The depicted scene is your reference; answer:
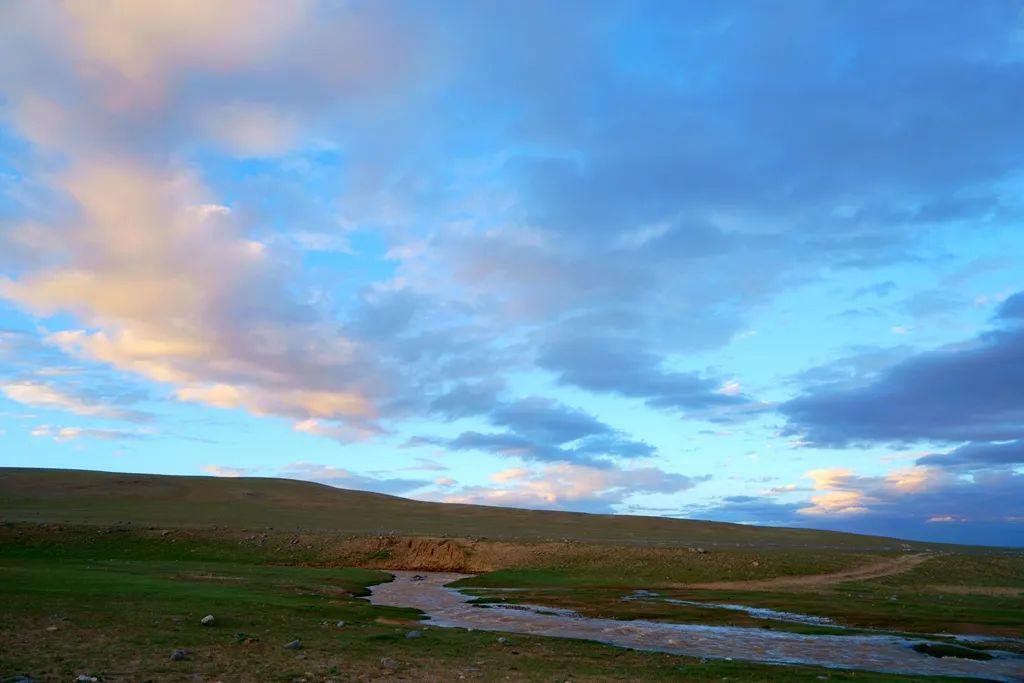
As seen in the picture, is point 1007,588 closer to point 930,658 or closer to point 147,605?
point 930,658

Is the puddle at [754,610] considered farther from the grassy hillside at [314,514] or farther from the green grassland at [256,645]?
the grassy hillside at [314,514]

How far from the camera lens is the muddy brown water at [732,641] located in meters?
21.4

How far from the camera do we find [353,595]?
37.4m

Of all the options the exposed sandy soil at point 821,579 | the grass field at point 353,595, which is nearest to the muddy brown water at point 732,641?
the grass field at point 353,595

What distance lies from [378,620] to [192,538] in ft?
122

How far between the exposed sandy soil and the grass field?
592 millimetres

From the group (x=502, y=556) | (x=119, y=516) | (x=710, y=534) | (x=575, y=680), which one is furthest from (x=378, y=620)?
(x=710, y=534)

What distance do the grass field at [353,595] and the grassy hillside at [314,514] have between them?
1.44m

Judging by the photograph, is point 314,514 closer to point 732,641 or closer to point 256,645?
point 732,641

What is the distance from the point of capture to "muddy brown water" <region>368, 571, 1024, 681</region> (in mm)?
21375

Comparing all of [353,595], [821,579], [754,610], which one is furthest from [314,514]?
[754,610]

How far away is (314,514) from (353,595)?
199 feet

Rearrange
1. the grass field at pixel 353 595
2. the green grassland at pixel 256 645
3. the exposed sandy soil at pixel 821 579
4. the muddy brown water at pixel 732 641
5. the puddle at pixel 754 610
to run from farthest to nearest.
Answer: the exposed sandy soil at pixel 821 579, the puddle at pixel 754 610, the muddy brown water at pixel 732 641, the grass field at pixel 353 595, the green grassland at pixel 256 645

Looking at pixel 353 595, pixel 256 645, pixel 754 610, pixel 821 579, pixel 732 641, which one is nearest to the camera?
pixel 256 645
